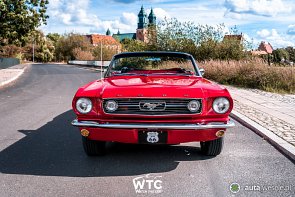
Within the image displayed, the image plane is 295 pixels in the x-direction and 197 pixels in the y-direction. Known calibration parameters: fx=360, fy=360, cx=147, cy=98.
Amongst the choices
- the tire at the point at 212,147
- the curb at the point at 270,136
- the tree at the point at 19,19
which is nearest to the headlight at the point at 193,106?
the tire at the point at 212,147

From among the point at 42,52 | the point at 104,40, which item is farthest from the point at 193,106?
the point at 42,52

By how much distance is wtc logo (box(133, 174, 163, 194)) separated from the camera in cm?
372

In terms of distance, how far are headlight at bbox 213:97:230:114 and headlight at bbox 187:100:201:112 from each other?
0.22 metres

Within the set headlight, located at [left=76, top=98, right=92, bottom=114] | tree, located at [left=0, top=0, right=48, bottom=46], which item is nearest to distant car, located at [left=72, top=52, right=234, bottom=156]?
headlight, located at [left=76, top=98, right=92, bottom=114]

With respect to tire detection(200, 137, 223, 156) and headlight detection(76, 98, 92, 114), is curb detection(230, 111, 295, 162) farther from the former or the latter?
headlight detection(76, 98, 92, 114)

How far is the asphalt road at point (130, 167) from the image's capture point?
378cm

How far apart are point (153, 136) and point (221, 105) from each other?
0.94m

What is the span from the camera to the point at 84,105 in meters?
4.49

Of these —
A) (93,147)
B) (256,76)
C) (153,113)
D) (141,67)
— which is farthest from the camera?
(256,76)

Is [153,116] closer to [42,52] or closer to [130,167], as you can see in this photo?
[130,167]

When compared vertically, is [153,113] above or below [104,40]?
below

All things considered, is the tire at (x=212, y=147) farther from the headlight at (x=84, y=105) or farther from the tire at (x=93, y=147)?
the headlight at (x=84, y=105)

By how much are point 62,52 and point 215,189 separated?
303 feet

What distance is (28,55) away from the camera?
9750 centimetres
